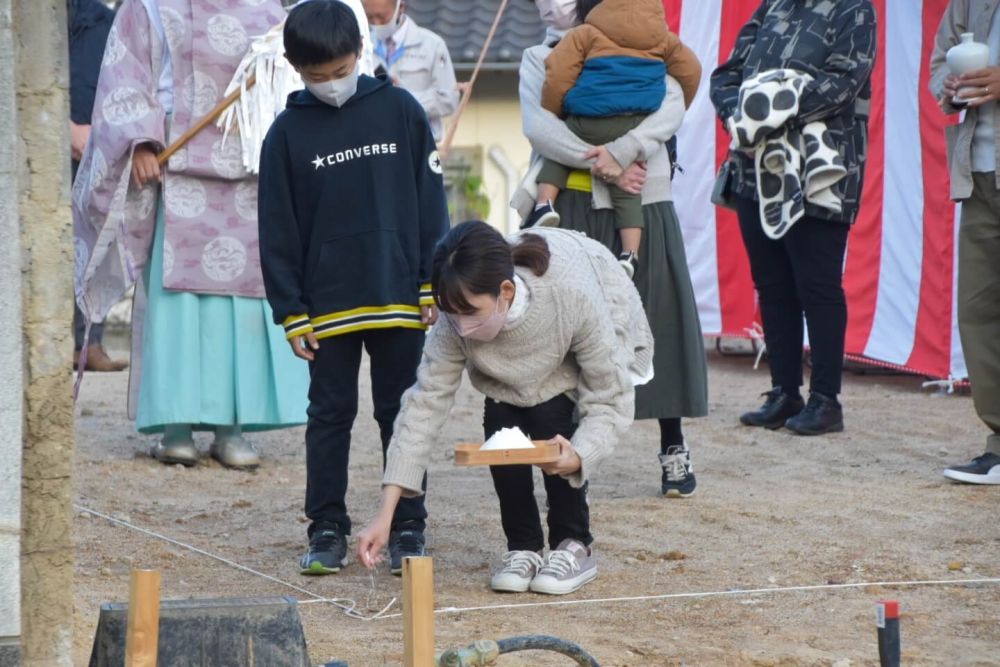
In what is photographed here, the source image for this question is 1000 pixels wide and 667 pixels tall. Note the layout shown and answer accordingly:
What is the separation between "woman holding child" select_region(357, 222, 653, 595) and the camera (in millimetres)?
3385

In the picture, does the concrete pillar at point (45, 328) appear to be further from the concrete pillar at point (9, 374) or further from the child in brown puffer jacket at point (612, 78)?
the child in brown puffer jacket at point (612, 78)

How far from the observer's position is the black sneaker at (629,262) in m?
4.62

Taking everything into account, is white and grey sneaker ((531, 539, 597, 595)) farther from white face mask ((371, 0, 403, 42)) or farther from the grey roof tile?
the grey roof tile

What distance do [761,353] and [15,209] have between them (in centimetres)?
652

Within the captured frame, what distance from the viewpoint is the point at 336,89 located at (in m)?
3.93

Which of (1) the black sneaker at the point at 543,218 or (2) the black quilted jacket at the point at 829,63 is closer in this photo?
(1) the black sneaker at the point at 543,218

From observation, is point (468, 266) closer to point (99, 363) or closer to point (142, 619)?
point (142, 619)

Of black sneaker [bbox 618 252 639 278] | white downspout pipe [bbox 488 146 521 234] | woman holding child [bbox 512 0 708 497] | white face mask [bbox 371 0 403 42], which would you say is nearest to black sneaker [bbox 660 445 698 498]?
woman holding child [bbox 512 0 708 497]

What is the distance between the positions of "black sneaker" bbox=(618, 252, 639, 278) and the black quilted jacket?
135 centimetres

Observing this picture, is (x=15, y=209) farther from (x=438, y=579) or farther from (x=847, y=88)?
(x=847, y=88)

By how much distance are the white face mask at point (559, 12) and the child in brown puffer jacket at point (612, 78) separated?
0.22ft

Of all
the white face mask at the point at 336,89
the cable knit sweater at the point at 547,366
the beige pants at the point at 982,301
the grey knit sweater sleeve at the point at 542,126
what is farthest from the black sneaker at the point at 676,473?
the white face mask at the point at 336,89

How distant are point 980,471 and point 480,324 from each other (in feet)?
7.59

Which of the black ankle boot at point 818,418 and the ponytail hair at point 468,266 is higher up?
the ponytail hair at point 468,266
